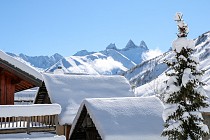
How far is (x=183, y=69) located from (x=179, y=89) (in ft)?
2.26

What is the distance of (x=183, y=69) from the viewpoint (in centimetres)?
1259

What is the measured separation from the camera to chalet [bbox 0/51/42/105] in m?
13.4

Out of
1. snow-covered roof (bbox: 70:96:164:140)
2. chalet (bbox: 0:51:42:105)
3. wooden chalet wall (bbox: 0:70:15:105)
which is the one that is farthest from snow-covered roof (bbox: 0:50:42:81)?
snow-covered roof (bbox: 70:96:164:140)

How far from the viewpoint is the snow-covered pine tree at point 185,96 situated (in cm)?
1228

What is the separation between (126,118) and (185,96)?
5586 millimetres

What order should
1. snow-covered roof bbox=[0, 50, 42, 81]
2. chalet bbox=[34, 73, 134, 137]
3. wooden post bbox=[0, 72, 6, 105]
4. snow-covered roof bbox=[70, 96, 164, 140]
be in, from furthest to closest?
chalet bbox=[34, 73, 134, 137]
snow-covered roof bbox=[70, 96, 164, 140]
wooden post bbox=[0, 72, 6, 105]
snow-covered roof bbox=[0, 50, 42, 81]

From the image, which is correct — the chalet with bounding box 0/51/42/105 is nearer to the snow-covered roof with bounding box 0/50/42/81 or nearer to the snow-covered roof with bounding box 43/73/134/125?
the snow-covered roof with bounding box 0/50/42/81

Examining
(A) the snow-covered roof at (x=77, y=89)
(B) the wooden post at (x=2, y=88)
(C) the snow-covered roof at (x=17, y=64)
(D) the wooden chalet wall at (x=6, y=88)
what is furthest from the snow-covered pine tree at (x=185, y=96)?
(A) the snow-covered roof at (x=77, y=89)

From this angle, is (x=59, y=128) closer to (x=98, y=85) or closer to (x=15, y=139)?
(x=98, y=85)

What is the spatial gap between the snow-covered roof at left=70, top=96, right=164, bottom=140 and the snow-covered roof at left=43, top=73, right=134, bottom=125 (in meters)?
4.96

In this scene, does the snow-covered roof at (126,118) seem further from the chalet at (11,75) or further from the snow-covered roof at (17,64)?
the snow-covered roof at (17,64)

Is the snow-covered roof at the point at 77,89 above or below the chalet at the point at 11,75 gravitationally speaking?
above

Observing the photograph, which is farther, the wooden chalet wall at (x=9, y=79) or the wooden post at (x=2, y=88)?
the wooden post at (x=2, y=88)

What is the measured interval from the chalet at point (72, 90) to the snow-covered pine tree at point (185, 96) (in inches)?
426
